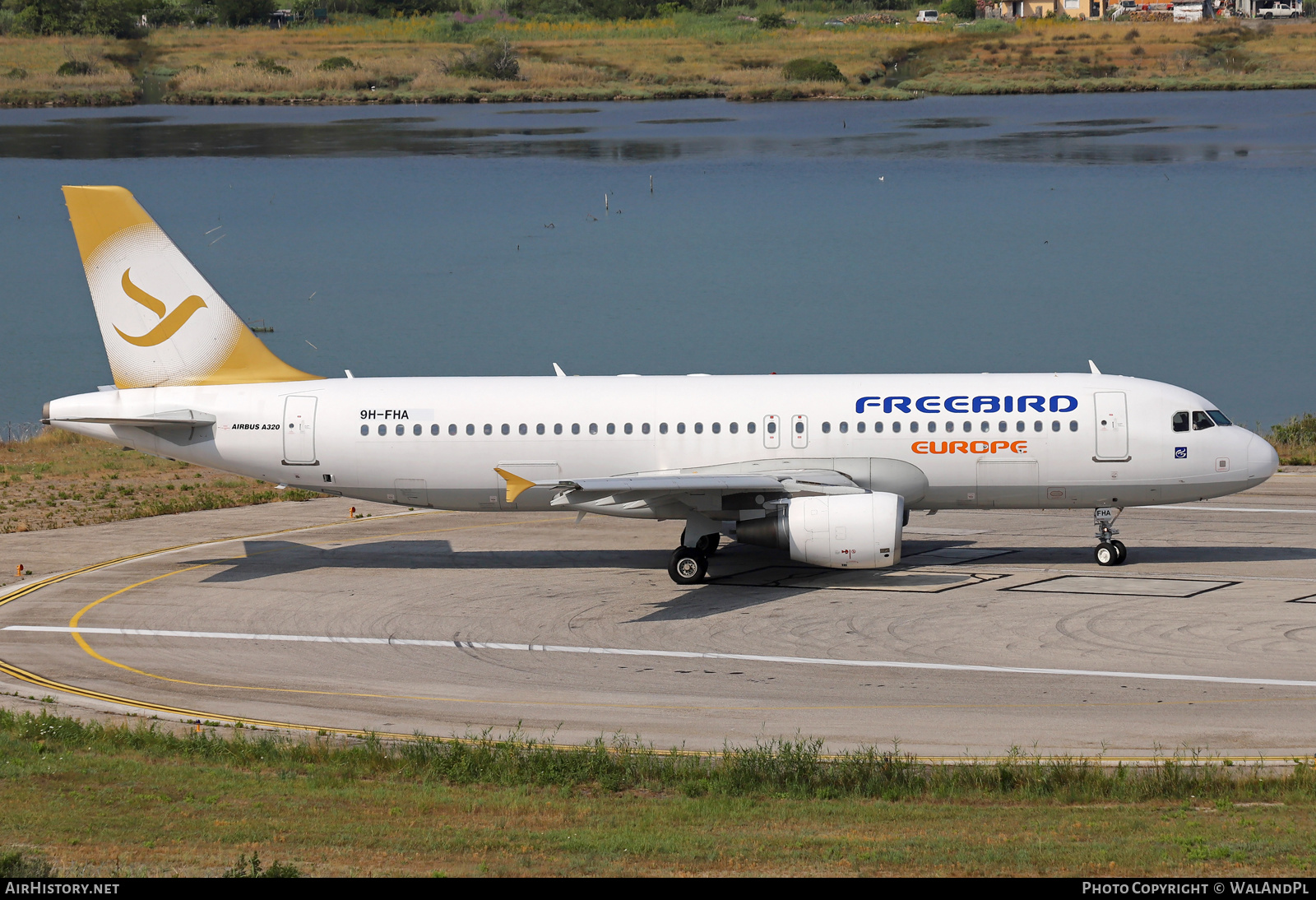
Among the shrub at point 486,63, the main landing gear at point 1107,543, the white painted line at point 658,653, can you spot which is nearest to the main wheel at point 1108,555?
the main landing gear at point 1107,543

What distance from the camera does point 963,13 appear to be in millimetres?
192125

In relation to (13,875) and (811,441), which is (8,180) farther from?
(13,875)

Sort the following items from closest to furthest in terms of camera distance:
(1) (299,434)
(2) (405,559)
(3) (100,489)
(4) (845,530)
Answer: (4) (845,530) < (1) (299,434) < (2) (405,559) < (3) (100,489)

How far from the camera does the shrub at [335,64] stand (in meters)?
172

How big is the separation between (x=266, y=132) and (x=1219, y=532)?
140628 mm

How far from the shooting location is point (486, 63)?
174m

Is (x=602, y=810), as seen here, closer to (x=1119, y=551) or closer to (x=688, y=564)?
(x=688, y=564)

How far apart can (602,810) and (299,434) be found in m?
20.7

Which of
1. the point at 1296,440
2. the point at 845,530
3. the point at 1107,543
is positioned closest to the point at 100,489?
the point at 845,530

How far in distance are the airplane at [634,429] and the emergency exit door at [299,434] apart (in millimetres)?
49

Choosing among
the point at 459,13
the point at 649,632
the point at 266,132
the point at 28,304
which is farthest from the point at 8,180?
the point at 649,632

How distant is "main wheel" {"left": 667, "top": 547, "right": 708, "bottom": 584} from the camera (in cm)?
3706

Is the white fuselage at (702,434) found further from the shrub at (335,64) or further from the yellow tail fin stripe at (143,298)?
the shrub at (335,64)

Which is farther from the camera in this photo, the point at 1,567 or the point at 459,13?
the point at 459,13
